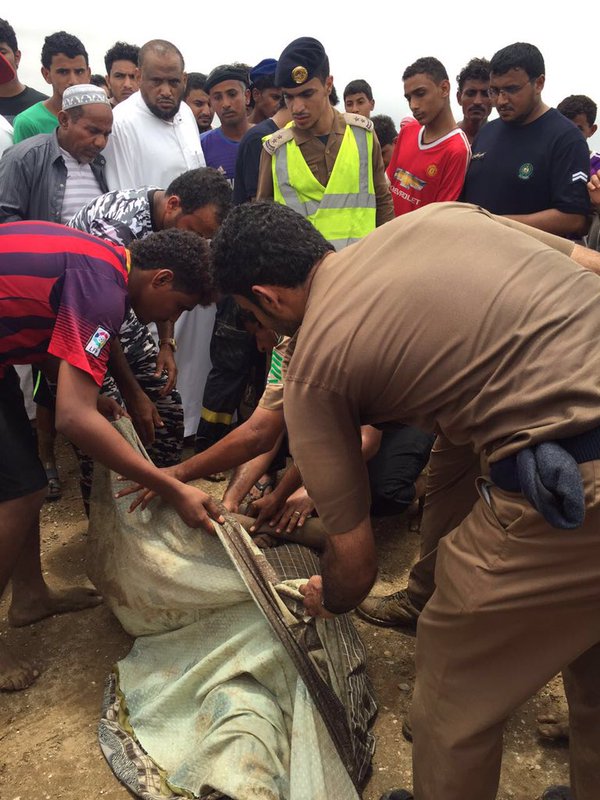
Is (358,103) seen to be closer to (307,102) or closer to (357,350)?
(307,102)

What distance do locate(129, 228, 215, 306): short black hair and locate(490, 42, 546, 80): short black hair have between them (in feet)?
6.58

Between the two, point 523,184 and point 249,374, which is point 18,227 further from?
point 523,184

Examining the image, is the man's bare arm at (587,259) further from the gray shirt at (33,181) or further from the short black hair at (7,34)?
the short black hair at (7,34)

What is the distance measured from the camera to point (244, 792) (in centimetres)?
184

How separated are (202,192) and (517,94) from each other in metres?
1.73

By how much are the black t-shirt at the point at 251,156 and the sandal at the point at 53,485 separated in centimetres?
177

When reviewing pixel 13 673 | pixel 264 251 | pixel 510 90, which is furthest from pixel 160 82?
pixel 13 673

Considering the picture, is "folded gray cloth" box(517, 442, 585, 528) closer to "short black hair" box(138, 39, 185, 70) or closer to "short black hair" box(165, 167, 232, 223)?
"short black hair" box(165, 167, 232, 223)

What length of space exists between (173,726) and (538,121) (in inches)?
127

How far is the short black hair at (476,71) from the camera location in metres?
4.80

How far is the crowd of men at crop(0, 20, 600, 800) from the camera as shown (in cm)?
151

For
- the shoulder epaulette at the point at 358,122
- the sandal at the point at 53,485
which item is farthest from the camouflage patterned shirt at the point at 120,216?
the sandal at the point at 53,485

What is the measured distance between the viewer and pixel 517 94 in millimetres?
3578

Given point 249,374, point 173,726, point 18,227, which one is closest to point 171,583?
point 173,726
